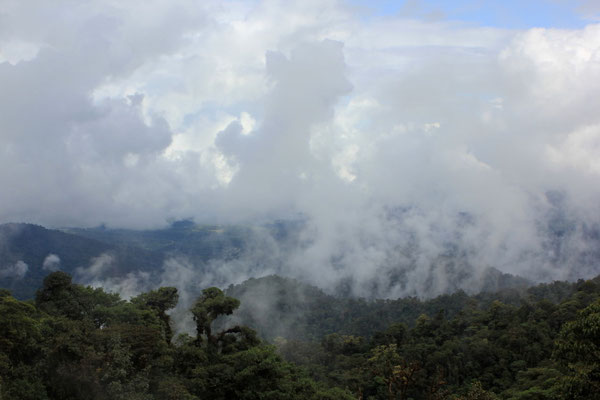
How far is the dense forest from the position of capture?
18016 mm

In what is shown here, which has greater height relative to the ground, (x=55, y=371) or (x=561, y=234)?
(x=561, y=234)

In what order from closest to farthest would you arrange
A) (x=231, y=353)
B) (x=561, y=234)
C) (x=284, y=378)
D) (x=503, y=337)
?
(x=284, y=378), (x=231, y=353), (x=503, y=337), (x=561, y=234)

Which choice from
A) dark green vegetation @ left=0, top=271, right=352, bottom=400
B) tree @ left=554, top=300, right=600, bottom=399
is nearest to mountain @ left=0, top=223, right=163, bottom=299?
dark green vegetation @ left=0, top=271, right=352, bottom=400

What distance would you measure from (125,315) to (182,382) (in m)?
7.52

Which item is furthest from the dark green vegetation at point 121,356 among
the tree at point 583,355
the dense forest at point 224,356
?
the tree at point 583,355

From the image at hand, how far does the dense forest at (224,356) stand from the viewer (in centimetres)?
1802

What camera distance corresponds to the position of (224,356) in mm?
29312

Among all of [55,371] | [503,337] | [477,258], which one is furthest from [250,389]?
[477,258]

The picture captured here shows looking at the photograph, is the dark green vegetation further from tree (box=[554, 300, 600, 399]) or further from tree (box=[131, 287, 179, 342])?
tree (box=[554, 300, 600, 399])

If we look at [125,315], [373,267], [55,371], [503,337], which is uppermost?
[373,267]

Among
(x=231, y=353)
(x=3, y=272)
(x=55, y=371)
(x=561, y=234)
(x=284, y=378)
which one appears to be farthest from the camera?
(x=561, y=234)

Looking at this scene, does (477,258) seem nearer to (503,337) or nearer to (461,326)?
(461,326)

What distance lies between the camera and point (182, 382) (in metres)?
24.1

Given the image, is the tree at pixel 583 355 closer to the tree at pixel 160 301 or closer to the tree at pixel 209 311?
the tree at pixel 209 311
